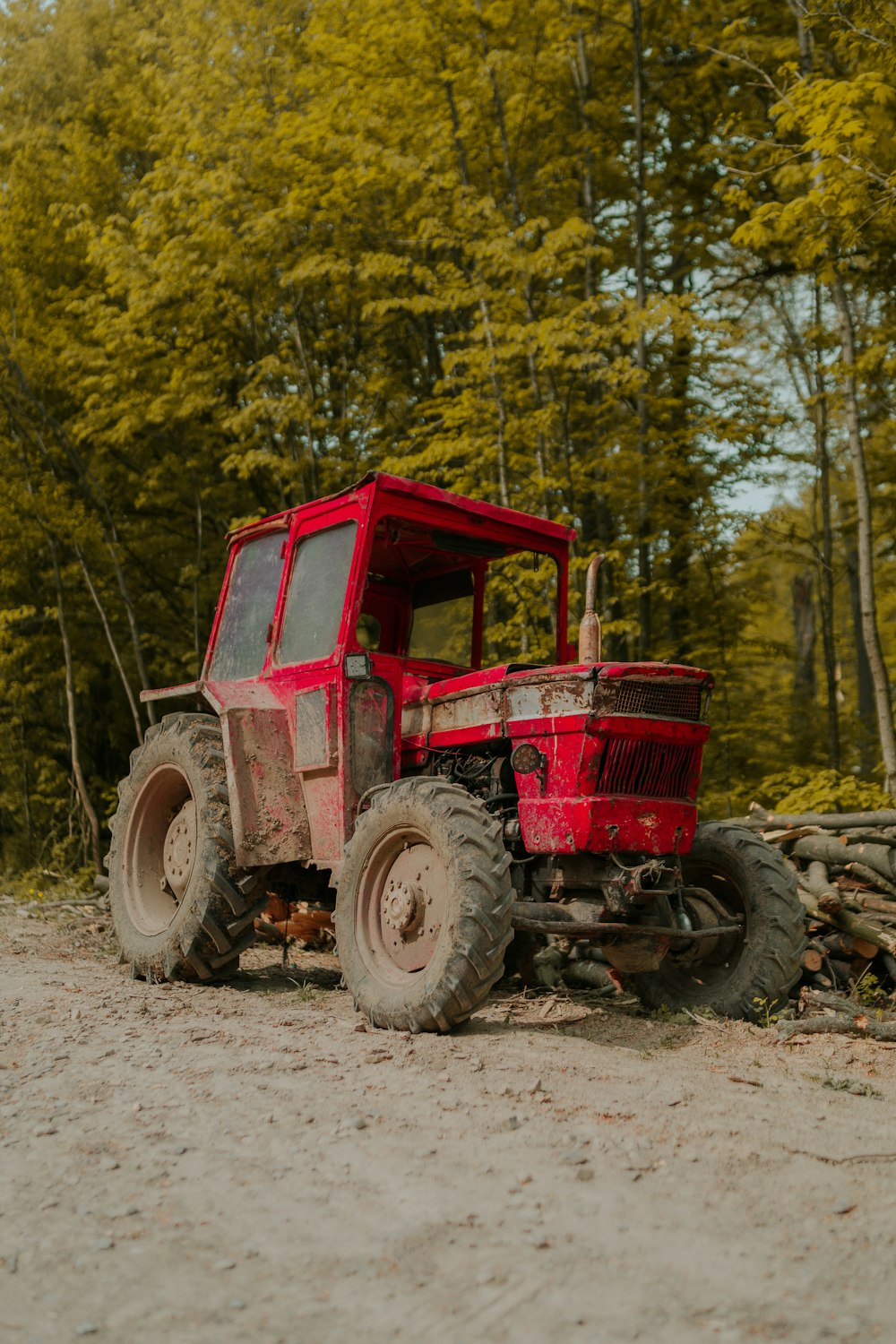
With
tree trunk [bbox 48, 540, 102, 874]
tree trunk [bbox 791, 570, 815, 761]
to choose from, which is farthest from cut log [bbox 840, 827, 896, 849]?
tree trunk [bbox 48, 540, 102, 874]

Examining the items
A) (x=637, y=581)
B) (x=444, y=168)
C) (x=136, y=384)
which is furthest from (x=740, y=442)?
(x=136, y=384)

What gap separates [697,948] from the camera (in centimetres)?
571

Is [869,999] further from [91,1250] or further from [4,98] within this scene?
[4,98]

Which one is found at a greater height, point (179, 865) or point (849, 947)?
point (179, 865)

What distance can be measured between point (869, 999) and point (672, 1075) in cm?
214

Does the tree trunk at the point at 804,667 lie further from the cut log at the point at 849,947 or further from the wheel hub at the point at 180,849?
the wheel hub at the point at 180,849

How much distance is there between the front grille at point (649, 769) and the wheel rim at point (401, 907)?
0.82m

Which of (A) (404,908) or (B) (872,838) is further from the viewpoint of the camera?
(B) (872,838)

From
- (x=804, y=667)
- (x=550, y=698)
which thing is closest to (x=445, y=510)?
(x=550, y=698)

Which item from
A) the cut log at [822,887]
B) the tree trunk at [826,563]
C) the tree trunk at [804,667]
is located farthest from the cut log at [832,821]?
the tree trunk at [804,667]

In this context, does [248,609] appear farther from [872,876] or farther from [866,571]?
[866,571]

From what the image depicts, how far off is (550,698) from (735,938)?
159 centimetres

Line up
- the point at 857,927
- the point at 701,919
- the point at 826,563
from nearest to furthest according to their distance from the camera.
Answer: the point at 701,919
the point at 857,927
the point at 826,563

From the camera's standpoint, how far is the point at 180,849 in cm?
666
